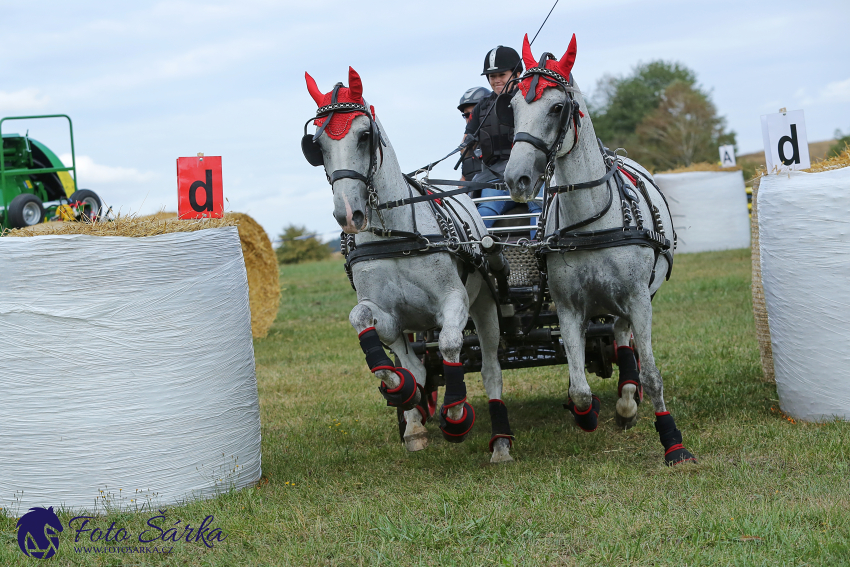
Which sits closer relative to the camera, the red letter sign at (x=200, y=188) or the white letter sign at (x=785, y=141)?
the red letter sign at (x=200, y=188)

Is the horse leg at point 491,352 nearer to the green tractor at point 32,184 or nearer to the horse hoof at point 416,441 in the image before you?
the horse hoof at point 416,441

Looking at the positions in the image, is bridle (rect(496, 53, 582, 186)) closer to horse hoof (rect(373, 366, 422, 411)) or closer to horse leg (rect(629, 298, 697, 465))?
horse leg (rect(629, 298, 697, 465))

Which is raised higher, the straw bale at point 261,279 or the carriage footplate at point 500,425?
the straw bale at point 261,279

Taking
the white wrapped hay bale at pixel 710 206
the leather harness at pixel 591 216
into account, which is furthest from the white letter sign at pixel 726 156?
the leather harness at pixel 591 216

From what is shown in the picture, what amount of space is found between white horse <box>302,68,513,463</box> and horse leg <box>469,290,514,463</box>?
0.54m

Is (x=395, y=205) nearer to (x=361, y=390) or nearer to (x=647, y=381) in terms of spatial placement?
(x=647, y=381)

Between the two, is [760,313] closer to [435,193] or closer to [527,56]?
[435,193]

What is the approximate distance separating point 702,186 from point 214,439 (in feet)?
63.9

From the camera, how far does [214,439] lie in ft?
15.1

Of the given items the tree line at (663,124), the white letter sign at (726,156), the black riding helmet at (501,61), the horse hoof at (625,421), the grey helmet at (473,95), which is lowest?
the horse hoof at (625,421)

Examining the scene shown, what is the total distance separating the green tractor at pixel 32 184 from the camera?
1330cm

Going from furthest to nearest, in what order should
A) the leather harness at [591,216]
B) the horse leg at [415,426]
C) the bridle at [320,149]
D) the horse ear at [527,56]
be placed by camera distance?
the horse leg at [415,426] → the horse ear at [527,56] → the leather harness at [591,216] → the bridle at [320,149]

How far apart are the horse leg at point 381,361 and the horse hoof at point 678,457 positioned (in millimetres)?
1523

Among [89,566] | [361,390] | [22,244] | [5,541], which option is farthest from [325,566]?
[361,390]
